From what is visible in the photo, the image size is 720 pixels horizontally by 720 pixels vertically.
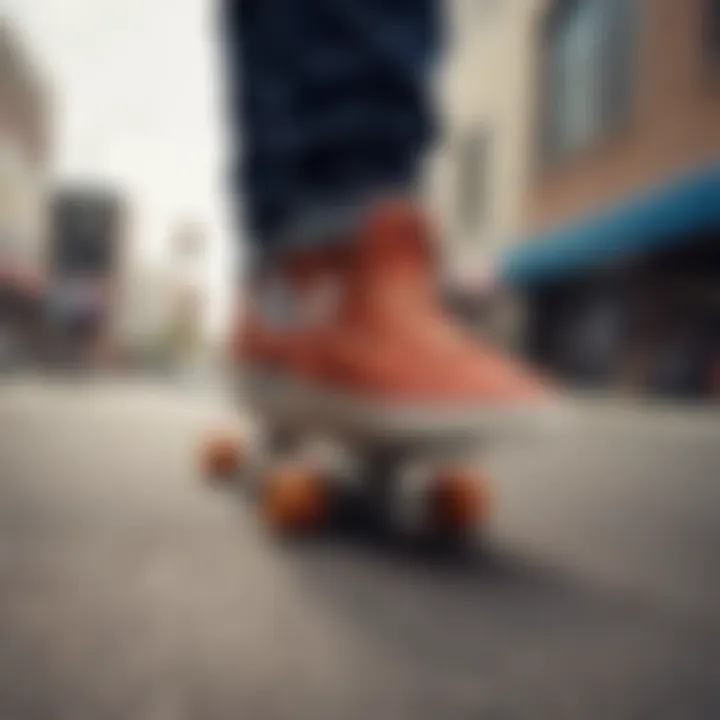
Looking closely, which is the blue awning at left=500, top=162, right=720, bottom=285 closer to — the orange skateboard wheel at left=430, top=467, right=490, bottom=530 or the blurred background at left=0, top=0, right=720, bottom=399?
the blurred background at left=0, top=0, right=720, bottom=399

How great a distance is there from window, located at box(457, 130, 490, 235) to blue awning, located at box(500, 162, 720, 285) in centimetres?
2

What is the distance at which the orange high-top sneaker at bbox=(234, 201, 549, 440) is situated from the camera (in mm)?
307

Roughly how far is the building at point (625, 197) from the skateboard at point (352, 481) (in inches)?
4.2

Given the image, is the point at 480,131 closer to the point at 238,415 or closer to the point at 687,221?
the point at 687,221

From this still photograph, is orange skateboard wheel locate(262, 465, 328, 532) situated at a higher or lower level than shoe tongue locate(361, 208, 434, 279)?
lower

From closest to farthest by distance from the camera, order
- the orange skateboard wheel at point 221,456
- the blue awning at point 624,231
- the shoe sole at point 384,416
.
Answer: the blue awning at point 624,231 → the shoe sole at point 384,416 → the orange skateboard wheel at point 221,456

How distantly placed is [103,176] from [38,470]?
13cm

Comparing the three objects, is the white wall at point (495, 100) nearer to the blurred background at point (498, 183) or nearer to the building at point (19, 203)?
the blurred background at point (498, 183)

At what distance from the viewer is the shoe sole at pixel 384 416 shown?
292 mm

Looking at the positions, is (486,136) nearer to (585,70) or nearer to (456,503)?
(585,70)

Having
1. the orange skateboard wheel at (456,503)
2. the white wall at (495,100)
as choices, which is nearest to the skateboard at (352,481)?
the orange skateboard wheel at (456,503)

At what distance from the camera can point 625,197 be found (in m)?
0.20

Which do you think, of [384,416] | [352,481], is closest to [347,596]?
[384,416]

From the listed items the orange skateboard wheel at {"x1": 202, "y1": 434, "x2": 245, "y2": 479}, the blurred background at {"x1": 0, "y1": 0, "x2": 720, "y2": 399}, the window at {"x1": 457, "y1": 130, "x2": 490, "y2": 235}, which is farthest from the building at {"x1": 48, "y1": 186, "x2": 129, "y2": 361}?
the orange skateboard wheel at {"x1": 202, "y1": 434, "x2": 245, "y2": 479}
